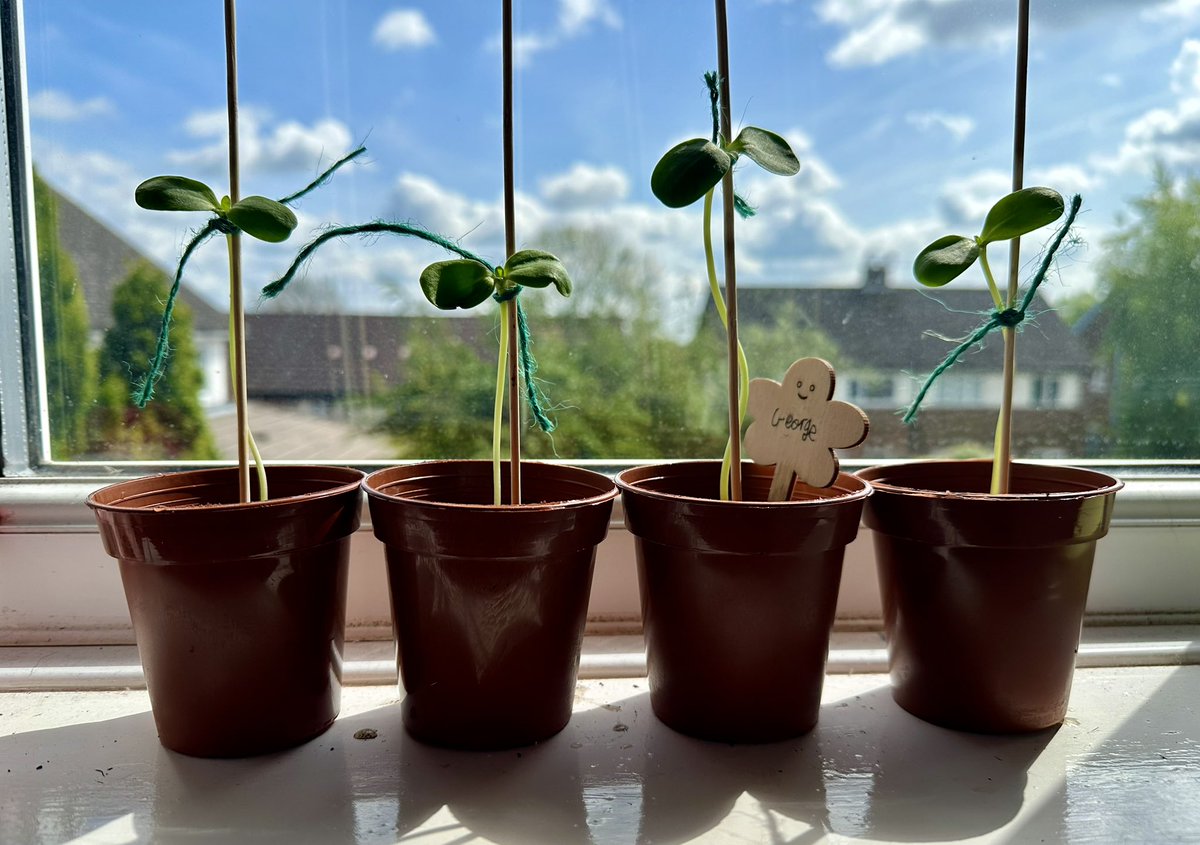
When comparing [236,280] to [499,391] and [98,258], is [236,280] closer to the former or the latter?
[499,391]

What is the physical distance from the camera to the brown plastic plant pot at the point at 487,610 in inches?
25.6

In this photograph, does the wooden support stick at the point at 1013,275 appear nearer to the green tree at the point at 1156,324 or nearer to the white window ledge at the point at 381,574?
the white window ledge at the point at 381,574

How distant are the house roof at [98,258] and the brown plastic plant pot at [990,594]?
0.81 m

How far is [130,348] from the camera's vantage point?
97 centimetres

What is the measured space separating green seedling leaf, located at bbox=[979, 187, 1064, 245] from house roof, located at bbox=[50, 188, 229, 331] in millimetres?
858

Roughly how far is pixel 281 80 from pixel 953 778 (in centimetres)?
96

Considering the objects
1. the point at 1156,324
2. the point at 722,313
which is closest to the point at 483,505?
the point at 722,313

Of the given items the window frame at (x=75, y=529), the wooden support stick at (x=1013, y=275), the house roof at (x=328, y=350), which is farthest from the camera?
the house roof at (x=328, y=350)

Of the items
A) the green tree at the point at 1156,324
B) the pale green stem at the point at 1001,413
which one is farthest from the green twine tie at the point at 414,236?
the green tree at the point at 1156,324

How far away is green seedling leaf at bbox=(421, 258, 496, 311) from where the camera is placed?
67cm

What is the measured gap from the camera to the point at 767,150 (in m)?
0.70

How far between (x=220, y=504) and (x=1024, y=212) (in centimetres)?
77

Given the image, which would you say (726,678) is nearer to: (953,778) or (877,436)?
(953,778)

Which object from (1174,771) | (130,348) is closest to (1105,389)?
(1174,771)
